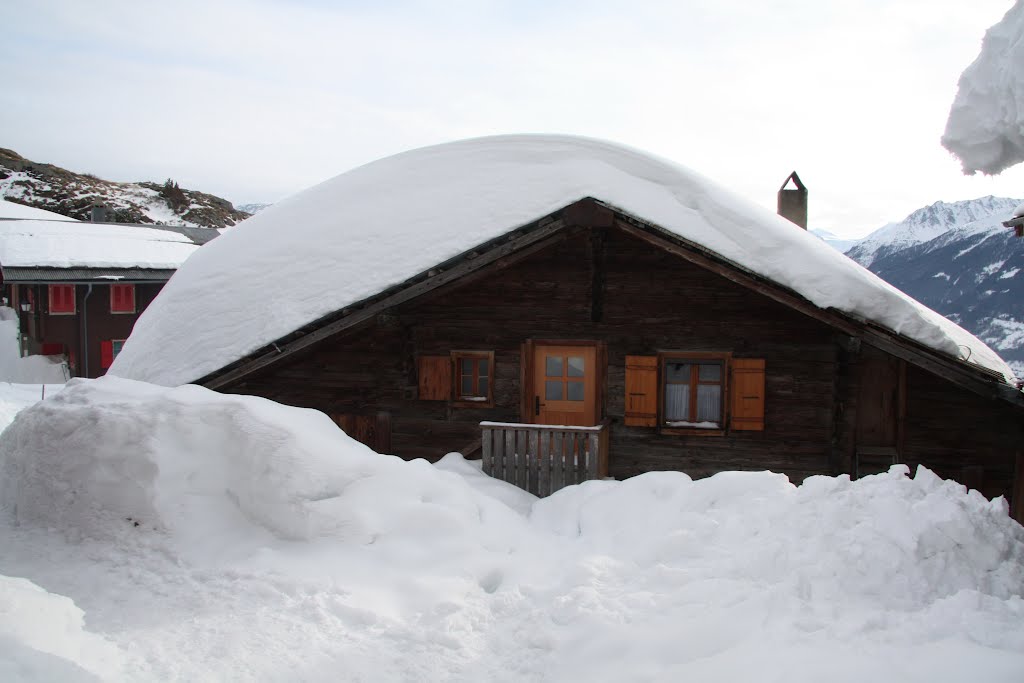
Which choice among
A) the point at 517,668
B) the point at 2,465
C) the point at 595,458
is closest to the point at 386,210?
the point at 595,458

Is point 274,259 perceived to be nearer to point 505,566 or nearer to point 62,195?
point 505,566

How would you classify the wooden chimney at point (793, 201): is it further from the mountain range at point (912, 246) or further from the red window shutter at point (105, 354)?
the red window shutter at point (105, 354)

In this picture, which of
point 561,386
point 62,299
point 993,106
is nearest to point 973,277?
point 62,299

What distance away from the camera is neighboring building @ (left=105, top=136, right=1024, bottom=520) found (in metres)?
9.50

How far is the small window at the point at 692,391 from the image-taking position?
10180mm

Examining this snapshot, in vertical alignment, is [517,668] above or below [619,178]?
below

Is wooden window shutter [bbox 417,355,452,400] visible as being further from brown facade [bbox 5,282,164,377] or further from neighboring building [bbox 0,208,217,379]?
brown facade [bbox 5,282,164,377]

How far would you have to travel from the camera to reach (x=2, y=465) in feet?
19.9

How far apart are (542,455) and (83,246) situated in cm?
2601

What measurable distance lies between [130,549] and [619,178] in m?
9.83

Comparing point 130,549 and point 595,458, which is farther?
point 595,458

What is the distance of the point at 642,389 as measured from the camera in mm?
10070

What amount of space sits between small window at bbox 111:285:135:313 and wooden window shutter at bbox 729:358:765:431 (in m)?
26.0

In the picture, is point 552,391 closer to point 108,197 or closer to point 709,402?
point 709,402
